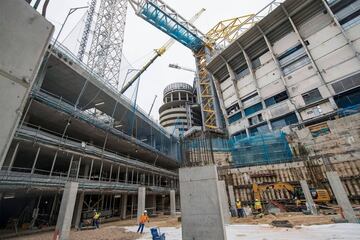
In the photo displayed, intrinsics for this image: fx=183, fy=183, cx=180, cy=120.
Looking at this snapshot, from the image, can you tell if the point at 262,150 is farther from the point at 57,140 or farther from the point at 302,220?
the point at 57,140

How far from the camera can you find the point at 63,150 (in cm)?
1627

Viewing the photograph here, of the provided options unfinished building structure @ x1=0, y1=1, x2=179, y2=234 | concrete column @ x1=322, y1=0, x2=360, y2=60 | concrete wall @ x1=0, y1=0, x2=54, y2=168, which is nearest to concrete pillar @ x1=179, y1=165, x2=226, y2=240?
concrete wall @ x1=0, y1=0, x2=54, y2=168

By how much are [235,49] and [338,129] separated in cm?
2448

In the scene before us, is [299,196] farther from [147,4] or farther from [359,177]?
[147,4]

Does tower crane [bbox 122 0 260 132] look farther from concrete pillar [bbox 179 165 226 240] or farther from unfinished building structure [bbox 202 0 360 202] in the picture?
concrete pillar [bbox 179 165 226 240]

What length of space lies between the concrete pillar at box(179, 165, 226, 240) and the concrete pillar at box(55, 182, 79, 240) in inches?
358

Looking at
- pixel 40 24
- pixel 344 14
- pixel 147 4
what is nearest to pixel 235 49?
pixel 344 14

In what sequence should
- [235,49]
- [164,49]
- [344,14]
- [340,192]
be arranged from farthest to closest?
[164,49], [235,49], [344,14], [340,192]

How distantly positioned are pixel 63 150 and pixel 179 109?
2225 inches

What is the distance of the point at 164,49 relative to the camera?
174ft

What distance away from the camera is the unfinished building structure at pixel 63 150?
14062 mm

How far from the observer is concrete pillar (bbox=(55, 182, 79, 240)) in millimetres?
11553

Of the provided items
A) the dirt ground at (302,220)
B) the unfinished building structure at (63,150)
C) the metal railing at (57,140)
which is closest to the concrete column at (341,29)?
the dirt ground at (302,220)

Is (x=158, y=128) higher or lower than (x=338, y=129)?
higher
